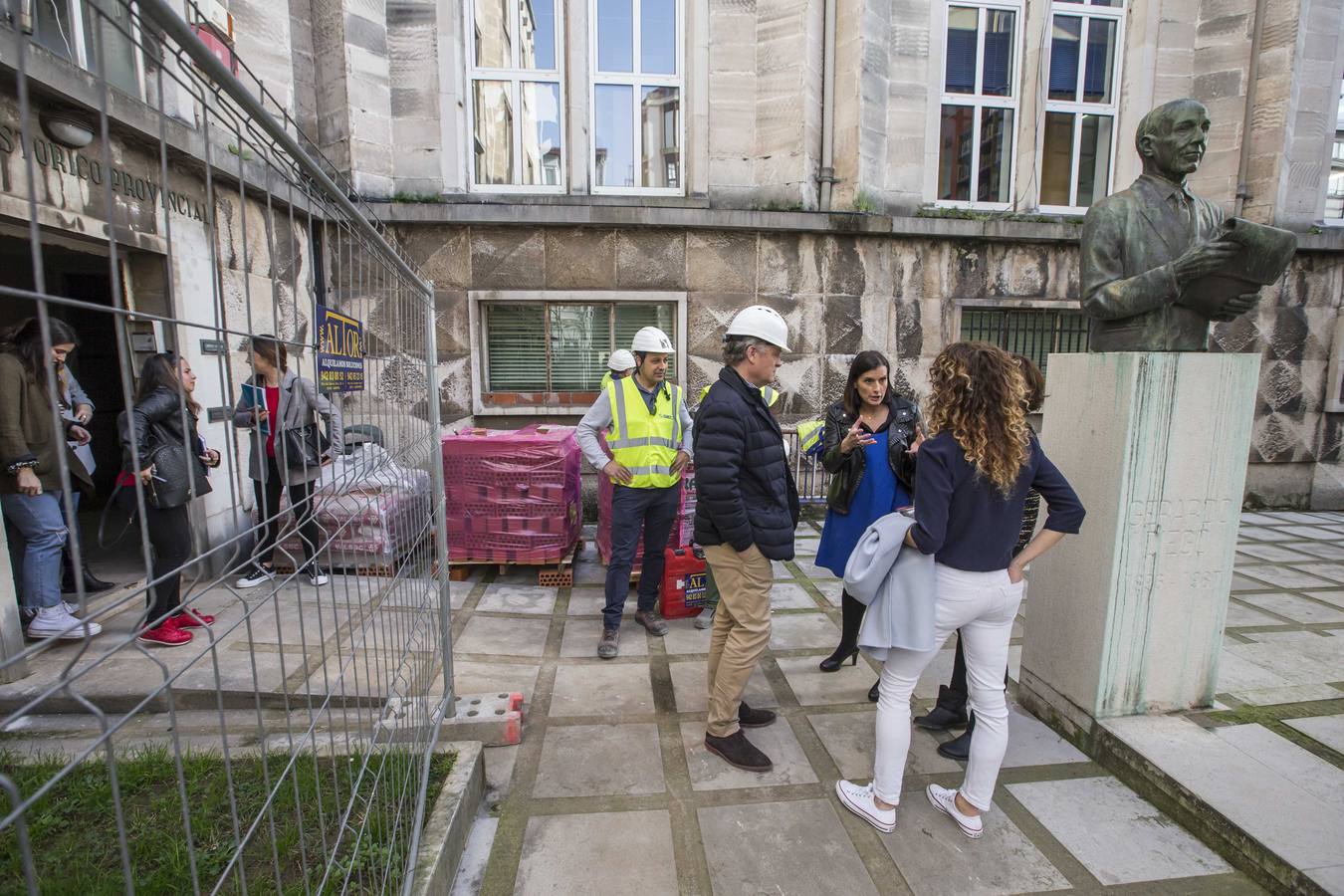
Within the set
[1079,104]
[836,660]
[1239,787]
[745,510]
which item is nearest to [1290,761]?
[1239,787]

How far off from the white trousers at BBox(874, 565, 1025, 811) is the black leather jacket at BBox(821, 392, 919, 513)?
949mm

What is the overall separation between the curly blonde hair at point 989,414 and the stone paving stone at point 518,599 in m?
3.31

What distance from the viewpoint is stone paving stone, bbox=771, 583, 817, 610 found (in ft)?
15.7

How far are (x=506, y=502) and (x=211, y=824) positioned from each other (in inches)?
123

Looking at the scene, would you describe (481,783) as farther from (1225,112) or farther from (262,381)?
(1225,112)

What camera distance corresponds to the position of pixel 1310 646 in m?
4.09

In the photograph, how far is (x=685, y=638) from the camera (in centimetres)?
429

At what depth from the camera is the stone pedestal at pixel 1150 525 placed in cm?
287

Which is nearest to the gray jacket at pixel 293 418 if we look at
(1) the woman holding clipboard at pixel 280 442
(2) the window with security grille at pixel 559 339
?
(1) the woman holding clipboard at pixel 280 442

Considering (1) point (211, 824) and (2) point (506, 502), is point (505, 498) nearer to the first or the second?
(2) point (506, 502)

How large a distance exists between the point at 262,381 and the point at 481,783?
7.00 ft

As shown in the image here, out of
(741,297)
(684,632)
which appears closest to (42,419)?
(684,632)

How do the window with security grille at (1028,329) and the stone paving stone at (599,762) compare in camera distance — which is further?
the window with security grille at (1028,329)

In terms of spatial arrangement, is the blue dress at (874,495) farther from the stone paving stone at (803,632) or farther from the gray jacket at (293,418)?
the gray jacket at (293,418)
